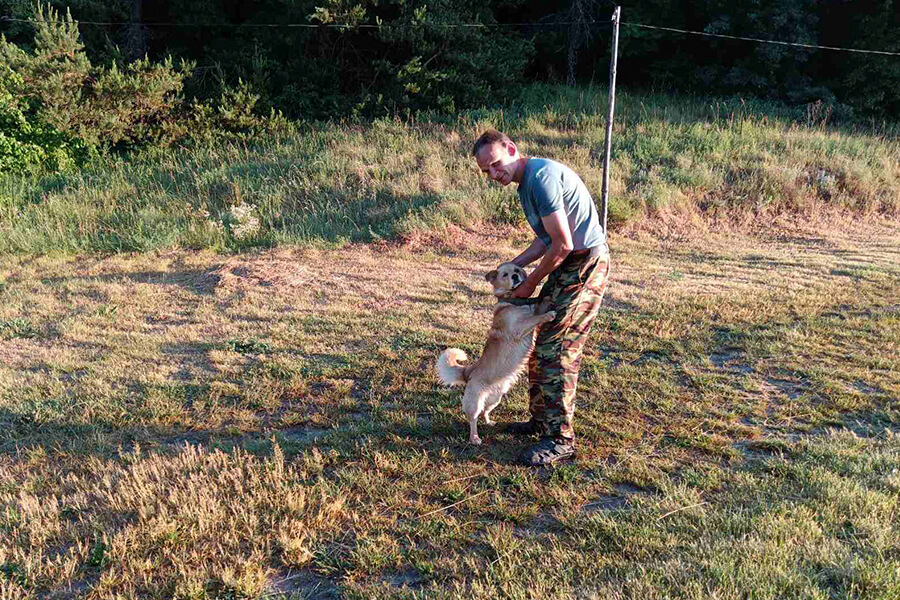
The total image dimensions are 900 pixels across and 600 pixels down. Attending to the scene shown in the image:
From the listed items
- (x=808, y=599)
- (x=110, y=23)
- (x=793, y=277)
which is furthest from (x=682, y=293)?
(x=110, y=23)

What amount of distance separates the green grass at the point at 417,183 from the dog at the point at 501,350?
5.98 metres

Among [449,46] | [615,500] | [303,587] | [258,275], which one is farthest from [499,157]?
[449,46]

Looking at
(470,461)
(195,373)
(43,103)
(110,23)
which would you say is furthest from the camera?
(110,23)

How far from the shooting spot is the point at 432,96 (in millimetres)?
17078

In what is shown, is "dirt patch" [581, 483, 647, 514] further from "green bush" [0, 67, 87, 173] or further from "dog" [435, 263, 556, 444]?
"green bush" [0, 67, 87, 173]

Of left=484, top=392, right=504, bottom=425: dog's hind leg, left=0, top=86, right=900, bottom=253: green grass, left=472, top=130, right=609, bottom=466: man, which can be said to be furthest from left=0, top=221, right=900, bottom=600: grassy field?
left=0, top=86, right=900, bottom=253: green grass

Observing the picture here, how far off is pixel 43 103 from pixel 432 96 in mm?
9898

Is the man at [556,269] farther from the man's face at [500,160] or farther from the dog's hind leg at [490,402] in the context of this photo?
the dog's hind leg at [490,402]

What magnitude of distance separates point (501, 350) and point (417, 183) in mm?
7970

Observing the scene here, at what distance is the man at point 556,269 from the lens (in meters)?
3.70

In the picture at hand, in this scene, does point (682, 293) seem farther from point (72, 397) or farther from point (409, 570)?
point (72, 397)

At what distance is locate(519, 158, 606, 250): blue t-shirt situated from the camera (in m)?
3.65

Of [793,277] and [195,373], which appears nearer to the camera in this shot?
[195,373]

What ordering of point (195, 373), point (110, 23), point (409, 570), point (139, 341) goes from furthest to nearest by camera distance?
point (110, 23), point (139, 341), point (195, 373), point (409, 570)
